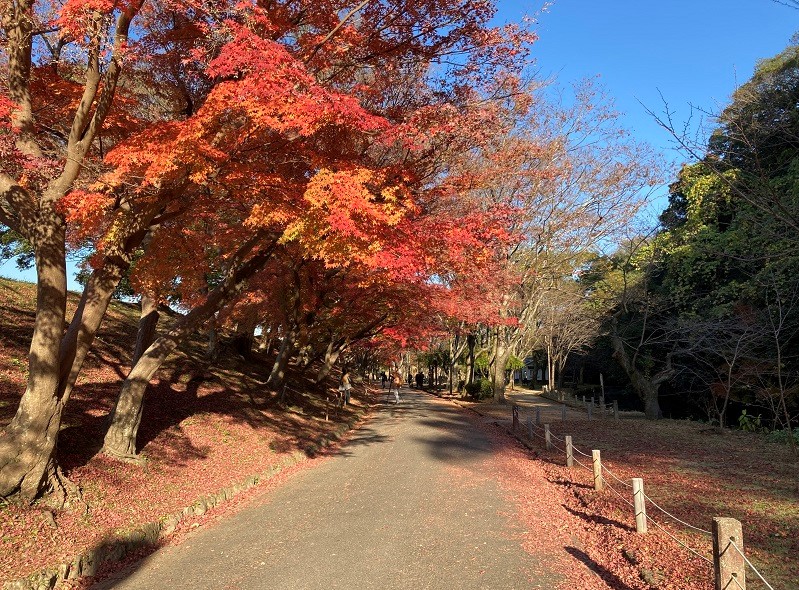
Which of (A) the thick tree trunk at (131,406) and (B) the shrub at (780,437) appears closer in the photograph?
(A) the thick tree trunk at (131,406)

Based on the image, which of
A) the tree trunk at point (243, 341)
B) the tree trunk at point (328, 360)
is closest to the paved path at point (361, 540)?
the tree trunk at point (328, 360)

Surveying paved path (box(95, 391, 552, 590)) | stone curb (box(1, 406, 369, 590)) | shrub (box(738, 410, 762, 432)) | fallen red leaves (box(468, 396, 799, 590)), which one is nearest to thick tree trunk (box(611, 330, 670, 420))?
shrub (box(738, 410, 762, 432))

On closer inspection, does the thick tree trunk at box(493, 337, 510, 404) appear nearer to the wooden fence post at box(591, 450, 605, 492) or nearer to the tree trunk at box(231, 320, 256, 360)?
the tree trunk at box(231, 320, 256, 360)

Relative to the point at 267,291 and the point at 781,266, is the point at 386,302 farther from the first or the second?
the point at 781,266

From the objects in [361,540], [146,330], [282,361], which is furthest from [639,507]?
[282,361]

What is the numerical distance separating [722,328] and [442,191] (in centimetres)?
1171

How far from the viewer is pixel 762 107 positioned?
24.4 feet

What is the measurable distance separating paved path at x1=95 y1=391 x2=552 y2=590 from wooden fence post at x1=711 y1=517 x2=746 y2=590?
1544 millimetres

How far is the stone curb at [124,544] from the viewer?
201 inches

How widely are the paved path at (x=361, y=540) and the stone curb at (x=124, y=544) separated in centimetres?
34

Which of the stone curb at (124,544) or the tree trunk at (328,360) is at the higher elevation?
the tree trunk at (328,360)

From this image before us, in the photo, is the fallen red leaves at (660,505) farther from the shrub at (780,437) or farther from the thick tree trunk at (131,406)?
the thick tree trunk at (131,406)

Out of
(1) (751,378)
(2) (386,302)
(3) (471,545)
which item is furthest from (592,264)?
(3) (471,545)

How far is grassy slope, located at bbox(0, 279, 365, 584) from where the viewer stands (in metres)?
6.09
